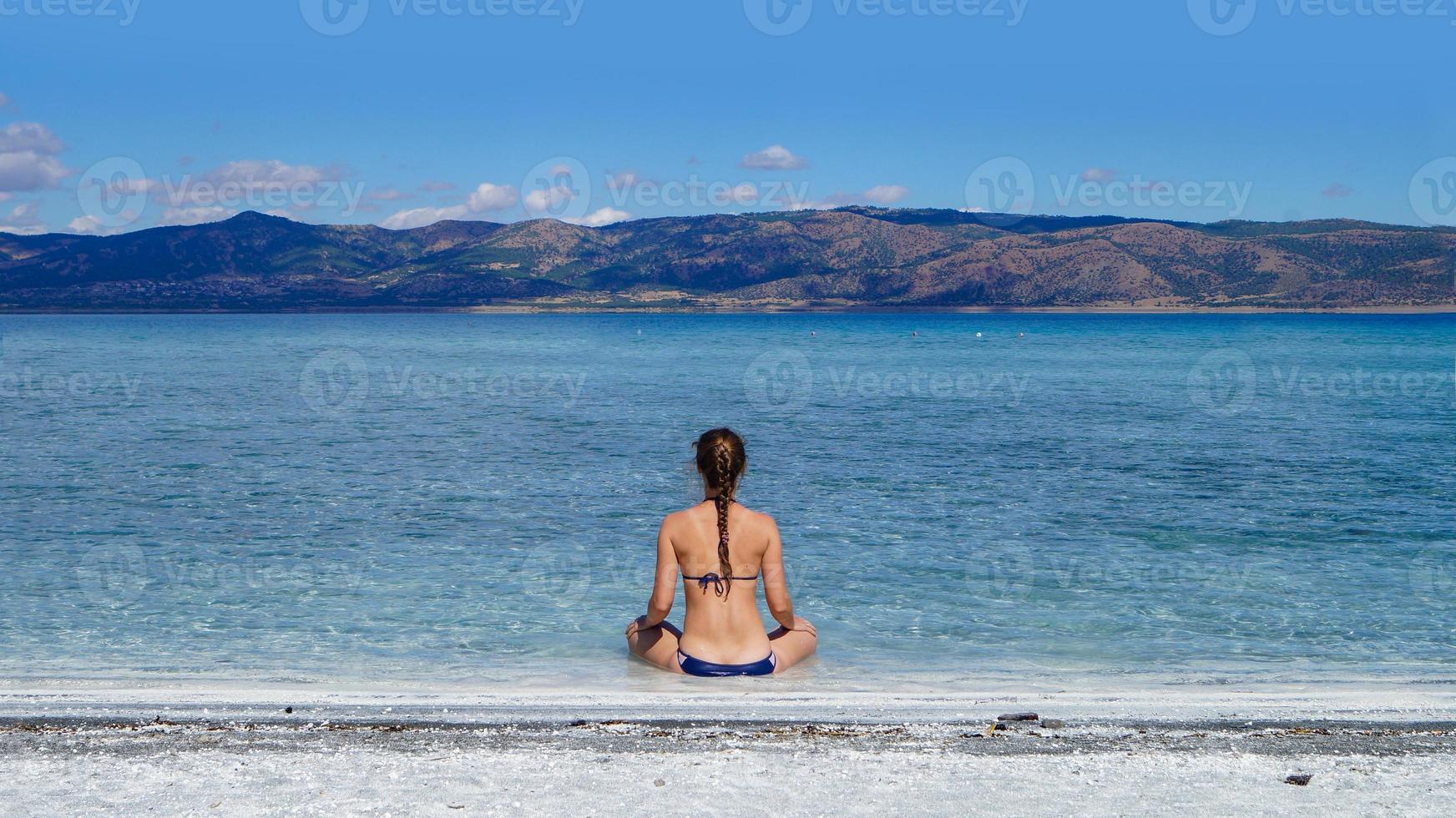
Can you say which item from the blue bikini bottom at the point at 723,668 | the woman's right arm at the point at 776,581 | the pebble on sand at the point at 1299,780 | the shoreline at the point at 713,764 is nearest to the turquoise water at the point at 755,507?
the blue bikini bottom at the point at 723,668

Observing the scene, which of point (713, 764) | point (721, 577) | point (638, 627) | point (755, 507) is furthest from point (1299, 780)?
point (755, 507)

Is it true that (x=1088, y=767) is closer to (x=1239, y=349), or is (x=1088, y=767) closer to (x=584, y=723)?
(x=584, y=723)

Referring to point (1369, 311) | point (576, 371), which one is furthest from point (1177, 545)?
point (1369, 311)

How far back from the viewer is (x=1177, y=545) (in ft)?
45.2

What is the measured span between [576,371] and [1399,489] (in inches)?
1581

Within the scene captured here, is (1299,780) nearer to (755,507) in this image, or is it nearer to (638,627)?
(638,627)

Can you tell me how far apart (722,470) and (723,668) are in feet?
4.51

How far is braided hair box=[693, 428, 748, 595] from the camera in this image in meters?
7.47

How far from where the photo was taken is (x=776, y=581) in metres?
7.80

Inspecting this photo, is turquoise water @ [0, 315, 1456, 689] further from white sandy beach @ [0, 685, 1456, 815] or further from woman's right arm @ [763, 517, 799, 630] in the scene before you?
white sandy beach @ [0, 685, 1456, 815]

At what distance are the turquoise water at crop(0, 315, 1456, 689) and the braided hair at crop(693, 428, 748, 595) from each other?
4.19ft

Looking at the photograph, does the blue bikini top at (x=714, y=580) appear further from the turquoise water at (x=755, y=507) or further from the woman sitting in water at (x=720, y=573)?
the turquoise water at (x=755, y=507)

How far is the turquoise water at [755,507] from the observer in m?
9.55

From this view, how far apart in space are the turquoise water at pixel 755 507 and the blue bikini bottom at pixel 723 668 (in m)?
0.41
